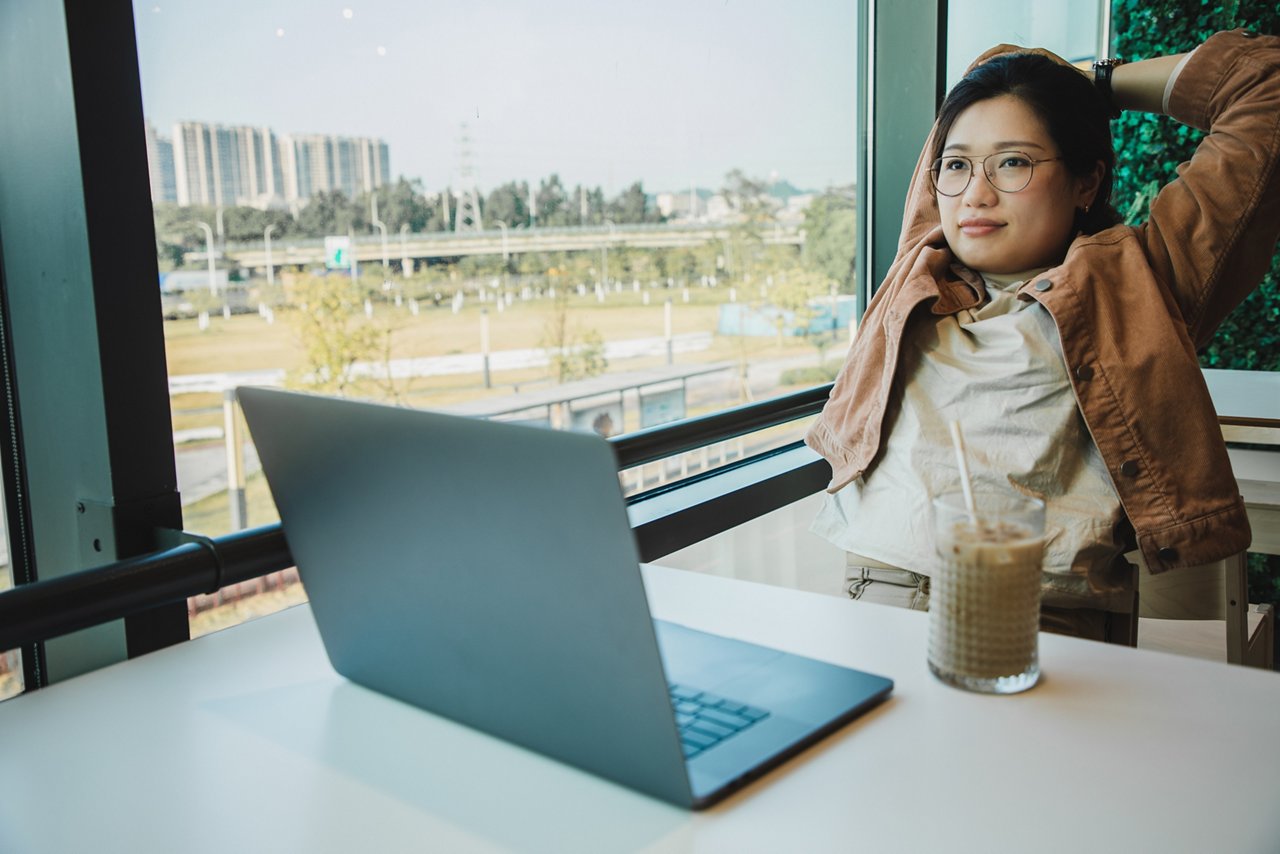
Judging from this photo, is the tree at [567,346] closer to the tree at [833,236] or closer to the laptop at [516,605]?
the tree at [833,236]

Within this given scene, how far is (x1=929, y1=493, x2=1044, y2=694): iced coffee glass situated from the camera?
0.82 meters

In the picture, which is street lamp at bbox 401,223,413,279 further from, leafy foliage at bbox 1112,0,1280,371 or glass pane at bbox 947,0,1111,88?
leafy foliage at bbox 1112,0,1280,371

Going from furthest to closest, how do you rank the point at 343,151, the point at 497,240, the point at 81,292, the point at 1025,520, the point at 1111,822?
1. the point at 497,240
2. the point at 343,151
3. the point at 81,292
4. the point at 1025,520
5. the point at 1111,822

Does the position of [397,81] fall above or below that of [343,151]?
above

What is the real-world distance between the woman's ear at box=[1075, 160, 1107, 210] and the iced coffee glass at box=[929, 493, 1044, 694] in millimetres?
894

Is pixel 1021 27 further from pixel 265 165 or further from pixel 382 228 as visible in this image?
pixel 265 165

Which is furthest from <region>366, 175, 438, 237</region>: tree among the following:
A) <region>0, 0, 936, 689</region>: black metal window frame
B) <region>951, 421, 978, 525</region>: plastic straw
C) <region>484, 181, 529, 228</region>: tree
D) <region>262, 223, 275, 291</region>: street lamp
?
<region>951, 421, 978, 525</region>: plastic straw

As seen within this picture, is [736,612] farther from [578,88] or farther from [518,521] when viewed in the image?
[578,88]

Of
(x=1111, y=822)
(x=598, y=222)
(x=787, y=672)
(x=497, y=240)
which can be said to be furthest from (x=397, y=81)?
(x=1111, y=822)

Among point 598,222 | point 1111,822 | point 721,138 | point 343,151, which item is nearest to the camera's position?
point 1111,822

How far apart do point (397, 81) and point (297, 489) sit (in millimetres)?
1274

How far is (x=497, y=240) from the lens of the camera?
207 cm

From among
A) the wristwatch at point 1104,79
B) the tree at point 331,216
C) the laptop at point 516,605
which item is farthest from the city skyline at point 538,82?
the wristwatch at point 1104,79

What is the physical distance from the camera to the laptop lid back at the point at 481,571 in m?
0.63
